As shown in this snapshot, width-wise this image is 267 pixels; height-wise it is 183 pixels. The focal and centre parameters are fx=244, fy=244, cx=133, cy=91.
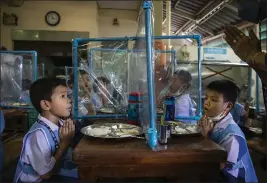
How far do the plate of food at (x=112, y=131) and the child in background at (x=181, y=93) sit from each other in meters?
0.80

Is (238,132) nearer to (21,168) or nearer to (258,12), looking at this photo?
(258,12)

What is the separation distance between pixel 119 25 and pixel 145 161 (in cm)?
622

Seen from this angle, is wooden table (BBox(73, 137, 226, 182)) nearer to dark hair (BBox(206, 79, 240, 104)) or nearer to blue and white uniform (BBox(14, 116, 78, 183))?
blue and white uniform (BBox(14, 116, 78, 183))

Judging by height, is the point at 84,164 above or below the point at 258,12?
below

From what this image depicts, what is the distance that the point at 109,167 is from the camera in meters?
1.09

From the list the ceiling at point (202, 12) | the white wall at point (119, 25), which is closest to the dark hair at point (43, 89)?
the ceiling at point (202, 12)

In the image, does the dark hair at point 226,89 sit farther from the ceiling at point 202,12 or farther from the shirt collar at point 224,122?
the ceiling at point 202,12

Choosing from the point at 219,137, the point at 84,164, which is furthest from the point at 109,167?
the point at 219,137

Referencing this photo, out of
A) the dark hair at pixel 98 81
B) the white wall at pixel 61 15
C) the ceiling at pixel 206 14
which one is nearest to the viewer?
the dark hair at pixel 98 81

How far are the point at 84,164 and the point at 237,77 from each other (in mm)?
4566

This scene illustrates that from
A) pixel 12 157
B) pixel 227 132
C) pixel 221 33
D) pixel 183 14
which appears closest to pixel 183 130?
pixel 227 132

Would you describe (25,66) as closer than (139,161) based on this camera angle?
No

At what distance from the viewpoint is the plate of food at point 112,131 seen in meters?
1.27

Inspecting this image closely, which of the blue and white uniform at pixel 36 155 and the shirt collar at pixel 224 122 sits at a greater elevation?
the shirt collar at pixel 224 122
